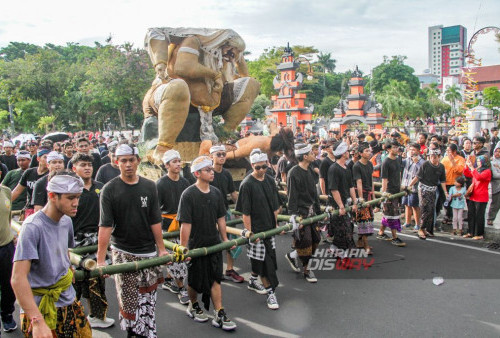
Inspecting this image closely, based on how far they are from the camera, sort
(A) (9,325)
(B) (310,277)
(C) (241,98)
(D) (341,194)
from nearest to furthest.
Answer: (A) (9,325), (B) (310,277), (D) (341,194), (C) (241,98)

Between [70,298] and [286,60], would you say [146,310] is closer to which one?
[70,298]

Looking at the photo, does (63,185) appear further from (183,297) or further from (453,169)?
(453,169)

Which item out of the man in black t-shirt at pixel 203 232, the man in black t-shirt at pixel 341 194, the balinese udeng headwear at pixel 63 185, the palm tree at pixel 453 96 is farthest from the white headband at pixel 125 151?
the palm tree at pixel 453 96

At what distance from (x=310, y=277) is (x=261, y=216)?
131cm

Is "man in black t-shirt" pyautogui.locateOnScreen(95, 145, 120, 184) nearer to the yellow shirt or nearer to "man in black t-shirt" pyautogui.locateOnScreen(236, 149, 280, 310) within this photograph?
"man in black t-shirt" pyautogui.locateOnScreen(236, 149, 280, 310)

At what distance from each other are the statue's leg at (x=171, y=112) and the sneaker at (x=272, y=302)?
3808mm

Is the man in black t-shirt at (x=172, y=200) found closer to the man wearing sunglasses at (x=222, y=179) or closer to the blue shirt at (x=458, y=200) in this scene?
the man wearing sunglasses at (x=222, y=179)

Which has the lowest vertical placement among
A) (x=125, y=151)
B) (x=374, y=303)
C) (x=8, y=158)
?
(x=374, y=303)

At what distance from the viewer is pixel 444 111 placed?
56344mm

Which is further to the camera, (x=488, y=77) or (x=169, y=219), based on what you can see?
(x=488, y=77)

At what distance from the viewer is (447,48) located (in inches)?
5007

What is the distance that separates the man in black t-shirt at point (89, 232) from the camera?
4340mm

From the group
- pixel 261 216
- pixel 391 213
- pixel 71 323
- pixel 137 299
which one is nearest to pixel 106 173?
pixel 261 216

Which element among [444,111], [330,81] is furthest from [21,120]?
[444,111]
